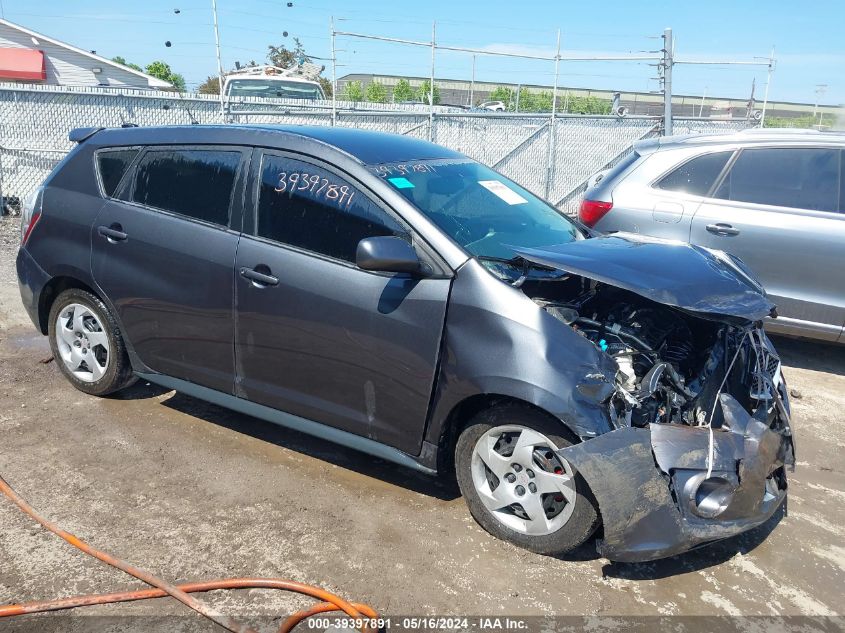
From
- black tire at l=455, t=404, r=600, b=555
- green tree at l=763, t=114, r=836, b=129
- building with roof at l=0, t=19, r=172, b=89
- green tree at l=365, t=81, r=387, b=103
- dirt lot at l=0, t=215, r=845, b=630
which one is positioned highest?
building with roof at l=0, t=19, r=172, b=89

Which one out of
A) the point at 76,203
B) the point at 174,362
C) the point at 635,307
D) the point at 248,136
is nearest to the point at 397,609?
the point at 635,307

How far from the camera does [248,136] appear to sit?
12.7ft

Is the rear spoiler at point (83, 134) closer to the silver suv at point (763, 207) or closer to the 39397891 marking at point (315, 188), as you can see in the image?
the 39397891 marking at point (315, 188)

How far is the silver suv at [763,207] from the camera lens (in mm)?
5293

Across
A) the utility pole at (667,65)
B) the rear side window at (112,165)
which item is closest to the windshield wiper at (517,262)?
the rear side window at (112,165)

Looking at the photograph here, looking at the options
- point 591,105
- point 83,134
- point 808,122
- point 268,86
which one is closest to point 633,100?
point 591,105

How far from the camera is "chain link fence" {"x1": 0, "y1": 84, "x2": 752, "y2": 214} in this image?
1064 centimetres

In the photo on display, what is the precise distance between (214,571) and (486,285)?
1703mm

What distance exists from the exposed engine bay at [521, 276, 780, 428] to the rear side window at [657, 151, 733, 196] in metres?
2.50

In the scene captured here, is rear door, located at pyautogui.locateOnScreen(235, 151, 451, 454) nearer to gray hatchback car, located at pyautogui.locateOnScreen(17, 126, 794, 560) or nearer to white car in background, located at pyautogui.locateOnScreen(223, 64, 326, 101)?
gray hatchback car, located at pyautogui.locateOnScreen(17, 126, 794, 560)

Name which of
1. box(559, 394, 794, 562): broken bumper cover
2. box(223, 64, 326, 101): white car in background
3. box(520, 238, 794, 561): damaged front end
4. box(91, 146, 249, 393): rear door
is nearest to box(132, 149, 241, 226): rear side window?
box(91, 146, 249, 393): rear door

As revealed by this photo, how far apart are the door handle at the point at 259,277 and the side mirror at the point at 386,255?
62 cm

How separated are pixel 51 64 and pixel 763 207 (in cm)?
3660

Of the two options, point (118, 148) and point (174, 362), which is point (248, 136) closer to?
point (118, 148)
